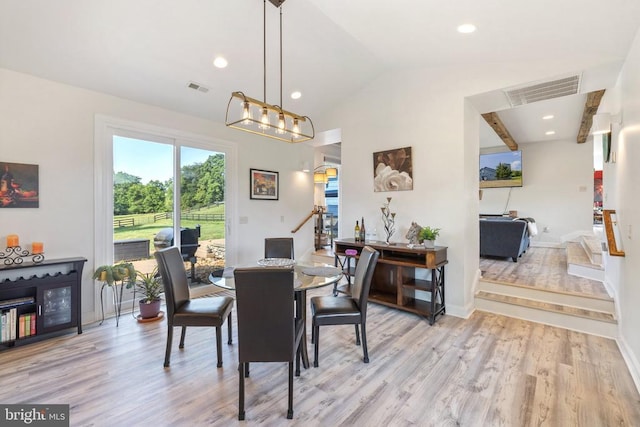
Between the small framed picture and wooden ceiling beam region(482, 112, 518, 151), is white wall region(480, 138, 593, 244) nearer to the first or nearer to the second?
wooden ceiling beam region(482, 112, 518, 151)

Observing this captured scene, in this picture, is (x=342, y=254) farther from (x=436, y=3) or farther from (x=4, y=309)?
(x=4, y=309)

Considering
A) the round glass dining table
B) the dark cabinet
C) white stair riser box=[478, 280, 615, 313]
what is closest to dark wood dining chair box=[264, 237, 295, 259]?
the round glass dining table

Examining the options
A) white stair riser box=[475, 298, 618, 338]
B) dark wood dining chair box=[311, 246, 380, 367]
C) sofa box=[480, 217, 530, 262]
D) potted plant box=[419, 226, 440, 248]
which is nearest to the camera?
dark wood dining chair box=[311, 246, 380, 367]

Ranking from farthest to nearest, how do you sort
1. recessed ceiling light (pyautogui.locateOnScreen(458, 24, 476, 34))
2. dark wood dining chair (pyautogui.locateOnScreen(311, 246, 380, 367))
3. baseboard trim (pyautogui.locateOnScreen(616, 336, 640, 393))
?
recessed ceiling light (pyautogui.locateOnScreen(458, 24, 476, 34)), dark wood dining chair (pyautogui.locateOnScreen(311, 246, 380, 367)), baseboard trim (pyautogui.locateOnScreen(616, 336, 640, 393))

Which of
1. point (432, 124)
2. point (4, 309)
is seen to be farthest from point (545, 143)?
point (4, 309)

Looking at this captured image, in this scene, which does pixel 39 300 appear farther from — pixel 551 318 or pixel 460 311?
pixel 551 318

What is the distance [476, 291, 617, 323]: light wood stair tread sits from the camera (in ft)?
10.2

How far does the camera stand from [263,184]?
517 cm

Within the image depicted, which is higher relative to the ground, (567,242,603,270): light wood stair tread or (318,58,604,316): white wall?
(318,58,604,316): white wall

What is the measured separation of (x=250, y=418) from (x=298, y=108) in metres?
4.10

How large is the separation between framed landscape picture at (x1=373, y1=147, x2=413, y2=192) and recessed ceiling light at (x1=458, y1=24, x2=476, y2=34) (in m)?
1.52

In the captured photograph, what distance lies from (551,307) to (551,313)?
13 cm

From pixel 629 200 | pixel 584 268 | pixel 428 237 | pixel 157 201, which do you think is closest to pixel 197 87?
pixel 157 201

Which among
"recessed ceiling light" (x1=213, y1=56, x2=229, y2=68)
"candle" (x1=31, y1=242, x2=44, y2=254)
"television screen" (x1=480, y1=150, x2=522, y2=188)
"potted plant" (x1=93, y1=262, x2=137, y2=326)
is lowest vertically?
"potted plant" (x1=93, y1=262, x2=137, y2=326)
